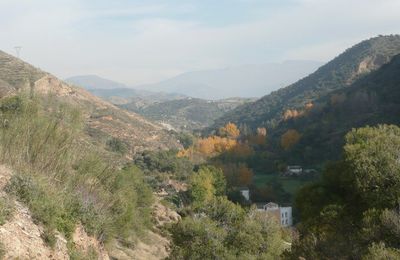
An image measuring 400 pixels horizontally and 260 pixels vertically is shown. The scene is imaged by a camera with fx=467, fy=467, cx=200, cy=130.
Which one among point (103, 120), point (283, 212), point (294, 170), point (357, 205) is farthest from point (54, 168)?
point (103, 120)

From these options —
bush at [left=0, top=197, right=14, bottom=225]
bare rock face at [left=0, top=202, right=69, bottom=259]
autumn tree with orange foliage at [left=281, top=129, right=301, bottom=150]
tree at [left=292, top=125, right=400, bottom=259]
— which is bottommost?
autumn tree with orange foliage at [left=281, top=129, right=301, bottom=150]

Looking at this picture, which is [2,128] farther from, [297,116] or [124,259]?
[297,116]

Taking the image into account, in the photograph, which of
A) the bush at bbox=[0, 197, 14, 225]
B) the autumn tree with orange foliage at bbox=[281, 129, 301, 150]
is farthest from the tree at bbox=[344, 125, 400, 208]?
the autumn tree with orange foliage at bbox=[281, 129, 301, 150]

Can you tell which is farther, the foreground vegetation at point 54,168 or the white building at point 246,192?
the white building at point 246,192

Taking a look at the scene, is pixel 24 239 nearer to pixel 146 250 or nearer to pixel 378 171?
pixel 378 171

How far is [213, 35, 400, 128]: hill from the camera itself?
360ft

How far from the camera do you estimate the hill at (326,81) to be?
109688mm

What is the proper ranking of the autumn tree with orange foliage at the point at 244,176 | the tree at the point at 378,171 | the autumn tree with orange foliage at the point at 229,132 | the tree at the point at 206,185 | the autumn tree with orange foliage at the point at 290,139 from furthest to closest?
the autumn tree with orange foliage at the point at 229,132 → the autumn tree with orange foliage at the point at 290,139 → the autumn tree with orange foliage at the point at 244,176 → the tree at the point at 206,185 → the tree at the point at 378,171

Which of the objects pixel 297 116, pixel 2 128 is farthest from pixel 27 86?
pixel 297 116

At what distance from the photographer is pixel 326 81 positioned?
123m

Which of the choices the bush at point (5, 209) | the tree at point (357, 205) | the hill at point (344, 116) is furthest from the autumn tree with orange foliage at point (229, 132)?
the bush at point (5, 209)

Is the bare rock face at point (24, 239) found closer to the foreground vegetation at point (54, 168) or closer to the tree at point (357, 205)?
the foreground vegetation at point (54, 168)

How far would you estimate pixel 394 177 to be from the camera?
13812mm

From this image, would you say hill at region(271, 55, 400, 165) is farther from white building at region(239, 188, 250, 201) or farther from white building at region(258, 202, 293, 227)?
white building at region(258, 202, 293, 227)
